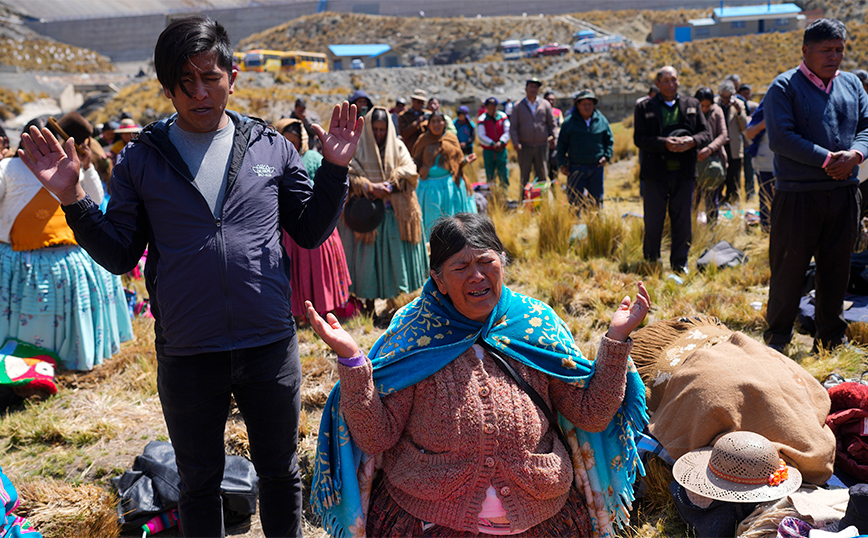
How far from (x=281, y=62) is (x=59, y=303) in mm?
48329

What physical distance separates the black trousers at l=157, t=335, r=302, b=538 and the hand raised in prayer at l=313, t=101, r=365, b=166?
2.29 ft

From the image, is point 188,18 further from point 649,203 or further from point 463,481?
point 649,203

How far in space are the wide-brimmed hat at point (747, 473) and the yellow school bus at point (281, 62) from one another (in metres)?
44.5

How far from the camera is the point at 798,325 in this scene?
5.05 m

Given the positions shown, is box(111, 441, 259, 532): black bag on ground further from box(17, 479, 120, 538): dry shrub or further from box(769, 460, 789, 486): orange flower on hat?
box(769, 460, 789, 486): orange flower on hat

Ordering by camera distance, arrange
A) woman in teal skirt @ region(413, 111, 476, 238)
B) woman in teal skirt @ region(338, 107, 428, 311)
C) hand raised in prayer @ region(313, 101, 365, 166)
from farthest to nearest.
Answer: woman in teal skirt @ region(413, 111, 476, 238), woman in teal skirt @ region(338, 107, 428, 311), hand raised in prayer @ region(313, 101, 365, 166)

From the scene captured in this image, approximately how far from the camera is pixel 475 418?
214 cm

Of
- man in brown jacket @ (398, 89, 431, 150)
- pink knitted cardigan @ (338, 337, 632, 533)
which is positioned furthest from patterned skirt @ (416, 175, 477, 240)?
pink knitted cardigan @ (338, 337, 632, 533)

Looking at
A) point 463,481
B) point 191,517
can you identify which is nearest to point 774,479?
point 463,481

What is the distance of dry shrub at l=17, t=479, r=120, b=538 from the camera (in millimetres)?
3182

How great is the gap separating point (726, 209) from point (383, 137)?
5346 mm

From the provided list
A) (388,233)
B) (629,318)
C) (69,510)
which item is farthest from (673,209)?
(69,510)

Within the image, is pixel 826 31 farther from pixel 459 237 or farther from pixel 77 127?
pixel 77 127

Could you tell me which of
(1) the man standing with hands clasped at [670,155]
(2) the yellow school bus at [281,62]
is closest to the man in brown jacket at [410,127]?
(1) the man standing with hands clasped at [670,155]
